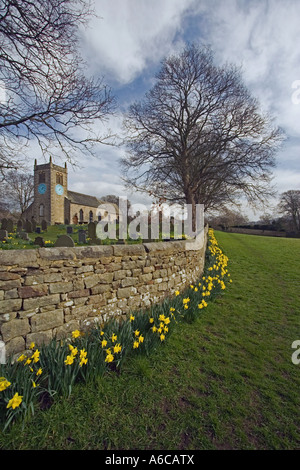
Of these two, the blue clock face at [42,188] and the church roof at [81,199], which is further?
the church roof at [81,199]

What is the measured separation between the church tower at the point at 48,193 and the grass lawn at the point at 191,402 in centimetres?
3070

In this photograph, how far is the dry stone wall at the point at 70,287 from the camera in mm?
2695

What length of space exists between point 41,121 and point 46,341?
17.0ft

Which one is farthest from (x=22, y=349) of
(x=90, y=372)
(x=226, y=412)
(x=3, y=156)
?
(x=3, y=156)

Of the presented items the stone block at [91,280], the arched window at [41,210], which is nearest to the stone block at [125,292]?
the stone block at [91,280]

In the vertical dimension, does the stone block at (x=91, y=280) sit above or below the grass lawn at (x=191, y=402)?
above

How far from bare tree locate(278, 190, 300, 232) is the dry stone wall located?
42.7 metres

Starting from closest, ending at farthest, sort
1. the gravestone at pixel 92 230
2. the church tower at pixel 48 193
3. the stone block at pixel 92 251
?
the stone block at pixel 92 251 < the gravestone at pixel 92 230 < the church tower at pixel 48 193

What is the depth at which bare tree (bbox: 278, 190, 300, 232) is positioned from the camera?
128 feet

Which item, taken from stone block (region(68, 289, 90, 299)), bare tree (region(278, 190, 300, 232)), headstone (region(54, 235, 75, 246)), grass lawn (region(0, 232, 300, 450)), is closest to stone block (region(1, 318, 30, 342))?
stone block (region(68, 289, 90, 299))

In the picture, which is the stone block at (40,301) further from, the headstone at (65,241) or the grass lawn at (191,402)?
the headstone at (65,241)

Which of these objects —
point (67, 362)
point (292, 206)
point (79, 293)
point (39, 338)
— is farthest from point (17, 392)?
point (292, 206)
